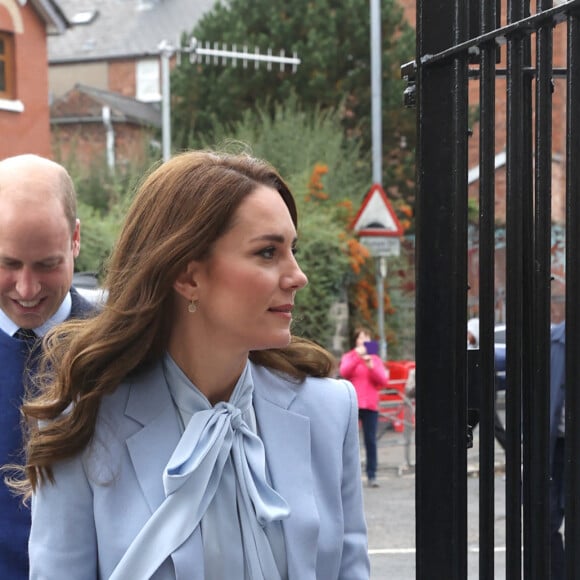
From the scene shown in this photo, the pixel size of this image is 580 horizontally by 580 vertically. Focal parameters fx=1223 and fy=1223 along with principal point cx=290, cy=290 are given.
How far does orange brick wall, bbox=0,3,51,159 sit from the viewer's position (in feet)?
78.5

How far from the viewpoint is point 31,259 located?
10.5ft

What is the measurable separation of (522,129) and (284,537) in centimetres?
95

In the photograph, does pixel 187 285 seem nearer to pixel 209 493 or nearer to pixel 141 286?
pixel 141 286

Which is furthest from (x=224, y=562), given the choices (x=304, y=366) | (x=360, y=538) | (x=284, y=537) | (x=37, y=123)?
(x=37, y=123)

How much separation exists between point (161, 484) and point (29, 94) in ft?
75.2

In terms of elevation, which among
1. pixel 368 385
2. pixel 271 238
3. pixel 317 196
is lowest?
pixel 368 385

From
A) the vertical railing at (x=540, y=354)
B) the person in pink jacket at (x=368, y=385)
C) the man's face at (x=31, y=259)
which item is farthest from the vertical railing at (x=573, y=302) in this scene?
the person in pink jacket at (x=368, y=385)

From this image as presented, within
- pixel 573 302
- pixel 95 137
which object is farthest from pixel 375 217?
pixel 95 137

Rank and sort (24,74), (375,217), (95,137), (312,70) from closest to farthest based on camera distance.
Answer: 1. (375,217)
2. (24,74)
3. (312,70)
4. (95,137)

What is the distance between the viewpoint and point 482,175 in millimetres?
2545

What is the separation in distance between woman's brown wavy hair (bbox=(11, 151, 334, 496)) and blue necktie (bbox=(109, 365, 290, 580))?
16cm

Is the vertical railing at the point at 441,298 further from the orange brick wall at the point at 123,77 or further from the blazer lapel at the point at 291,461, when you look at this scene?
the orange brick wall at the point at 123,77

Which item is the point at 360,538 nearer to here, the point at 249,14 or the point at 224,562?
the point at 224,562

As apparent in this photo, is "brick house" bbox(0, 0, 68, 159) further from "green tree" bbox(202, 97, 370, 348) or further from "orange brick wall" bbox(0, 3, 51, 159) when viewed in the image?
"green tree" bbox(202, 97, 370, 348)
